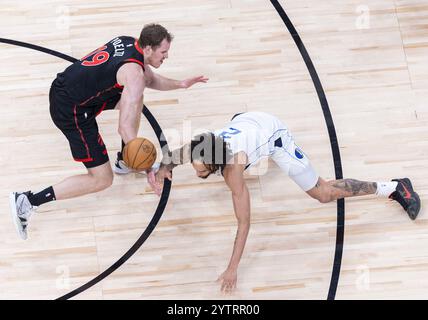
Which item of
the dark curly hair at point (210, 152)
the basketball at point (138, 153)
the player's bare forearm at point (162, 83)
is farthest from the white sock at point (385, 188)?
the basketball at point (138, 153)

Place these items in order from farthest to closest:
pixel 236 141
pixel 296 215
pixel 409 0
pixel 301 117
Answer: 1. pixel 409 0
2. pixel 301 117
3. pixel 296 215
4. pixel 236 141

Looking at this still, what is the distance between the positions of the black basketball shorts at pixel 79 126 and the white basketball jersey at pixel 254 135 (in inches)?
41.4

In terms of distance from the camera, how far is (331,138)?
23.1 ft

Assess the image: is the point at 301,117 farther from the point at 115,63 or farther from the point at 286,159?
the point at 115,63

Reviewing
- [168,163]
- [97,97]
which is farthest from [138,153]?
[97,97]

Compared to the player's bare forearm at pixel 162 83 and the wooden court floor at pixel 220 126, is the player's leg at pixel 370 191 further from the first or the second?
the player's bare forearm at pixel 162 83

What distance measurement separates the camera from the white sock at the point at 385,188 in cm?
651

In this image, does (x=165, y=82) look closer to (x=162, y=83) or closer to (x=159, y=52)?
(x=162, y=83)

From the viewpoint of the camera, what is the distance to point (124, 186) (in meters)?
6.84

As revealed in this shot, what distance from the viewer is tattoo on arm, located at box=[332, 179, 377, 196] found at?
254 inches

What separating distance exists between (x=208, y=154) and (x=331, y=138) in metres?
1.95

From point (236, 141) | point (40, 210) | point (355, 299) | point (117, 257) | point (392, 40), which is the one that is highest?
point (392, 40)
